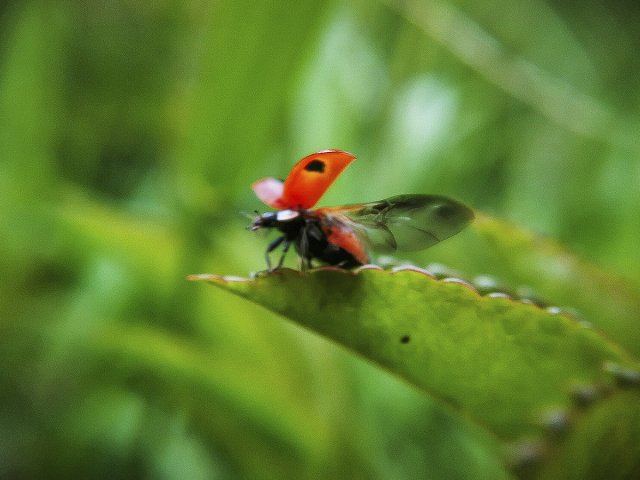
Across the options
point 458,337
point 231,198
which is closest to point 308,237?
point 458,337

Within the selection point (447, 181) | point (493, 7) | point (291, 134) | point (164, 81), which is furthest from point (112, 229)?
point (493, 7)

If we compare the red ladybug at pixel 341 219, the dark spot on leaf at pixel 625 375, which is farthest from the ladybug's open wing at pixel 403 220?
the dark spot on leaf at pixel 625 375

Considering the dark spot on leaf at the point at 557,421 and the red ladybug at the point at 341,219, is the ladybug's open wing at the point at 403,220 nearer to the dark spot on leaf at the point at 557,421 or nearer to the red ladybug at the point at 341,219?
the red ladybug at the point at 341,219

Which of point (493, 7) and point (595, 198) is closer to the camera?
point (595, 198)

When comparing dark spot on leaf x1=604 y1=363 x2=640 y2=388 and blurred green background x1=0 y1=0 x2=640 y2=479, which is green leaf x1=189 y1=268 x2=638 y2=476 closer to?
dark spot on leaf x1=604 y1=363 x2=640 y2=388

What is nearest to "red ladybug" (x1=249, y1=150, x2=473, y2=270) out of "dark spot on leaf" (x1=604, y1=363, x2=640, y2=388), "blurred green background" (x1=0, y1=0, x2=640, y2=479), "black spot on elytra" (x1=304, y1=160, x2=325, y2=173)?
"black spot on elytra" (x1=304, y1=160, x2=325, y2=173)

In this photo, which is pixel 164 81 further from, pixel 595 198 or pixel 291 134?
pixel 595 198
